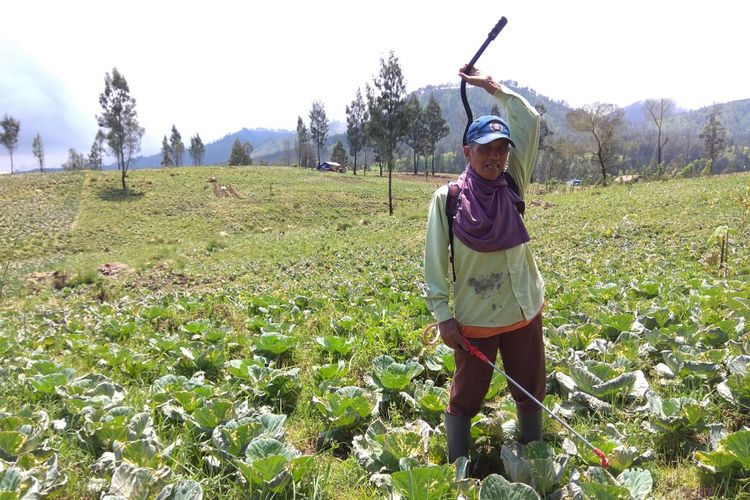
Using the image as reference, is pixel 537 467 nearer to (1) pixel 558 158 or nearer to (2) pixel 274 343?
(2) pixel 274 343

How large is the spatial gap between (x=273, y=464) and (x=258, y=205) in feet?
107

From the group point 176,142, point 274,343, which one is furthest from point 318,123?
point 274,343

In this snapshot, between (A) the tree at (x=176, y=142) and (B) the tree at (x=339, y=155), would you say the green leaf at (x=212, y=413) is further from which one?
(A) the tree at (x=176, y=142)

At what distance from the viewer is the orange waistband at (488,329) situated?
2.73 m

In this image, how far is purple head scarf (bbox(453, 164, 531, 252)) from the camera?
260 cm

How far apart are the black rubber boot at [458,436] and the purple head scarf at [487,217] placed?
1.12m

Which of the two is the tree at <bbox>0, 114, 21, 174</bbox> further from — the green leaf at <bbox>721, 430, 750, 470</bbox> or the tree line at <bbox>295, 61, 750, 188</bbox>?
the green leaf at <bbox>721, 430, 750, 470</bbox>

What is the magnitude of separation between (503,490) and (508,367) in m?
0.90

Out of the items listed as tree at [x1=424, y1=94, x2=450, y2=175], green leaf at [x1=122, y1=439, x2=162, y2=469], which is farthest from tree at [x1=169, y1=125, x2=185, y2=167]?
green leaf at [x1=122, y1=439, x2=162, y2=469]

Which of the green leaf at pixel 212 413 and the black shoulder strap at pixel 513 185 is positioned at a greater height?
the black shoulder strap at pixel 513 185

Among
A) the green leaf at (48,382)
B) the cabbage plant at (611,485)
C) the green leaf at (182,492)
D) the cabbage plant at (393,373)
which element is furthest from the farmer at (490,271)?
the green leaf at (48,382)

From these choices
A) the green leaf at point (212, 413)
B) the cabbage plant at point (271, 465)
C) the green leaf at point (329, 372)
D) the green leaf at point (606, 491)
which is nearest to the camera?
the green leaf at point (606, 491)

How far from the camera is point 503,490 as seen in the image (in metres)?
2.18

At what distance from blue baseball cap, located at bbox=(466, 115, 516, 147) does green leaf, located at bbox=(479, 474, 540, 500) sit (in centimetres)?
178
